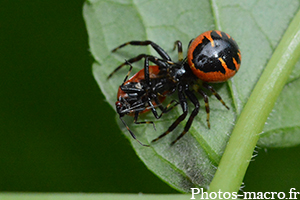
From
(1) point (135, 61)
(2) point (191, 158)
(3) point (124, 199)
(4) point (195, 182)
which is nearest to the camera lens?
(3) point (124, 199)

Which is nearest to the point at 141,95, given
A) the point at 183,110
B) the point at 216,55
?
the point at 183,110

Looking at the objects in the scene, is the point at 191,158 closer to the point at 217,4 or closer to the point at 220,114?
the point at 220,114

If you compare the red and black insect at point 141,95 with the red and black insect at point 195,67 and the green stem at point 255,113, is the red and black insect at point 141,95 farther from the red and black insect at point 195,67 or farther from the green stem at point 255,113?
the green stem at point 255,113

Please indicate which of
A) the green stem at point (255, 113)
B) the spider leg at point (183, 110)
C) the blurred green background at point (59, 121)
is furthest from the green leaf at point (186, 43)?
the blurred green background at point (59, 121)

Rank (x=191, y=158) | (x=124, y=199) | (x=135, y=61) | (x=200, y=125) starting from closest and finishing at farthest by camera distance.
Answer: (x=124, y=199) < (x=191, y=158) < (x=200, y=125) < (x=135, y=61)

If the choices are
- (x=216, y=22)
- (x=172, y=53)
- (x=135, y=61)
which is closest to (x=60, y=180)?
(x=135, y=61)

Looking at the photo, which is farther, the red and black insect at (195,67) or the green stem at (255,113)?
the red and black insect at (195,67)

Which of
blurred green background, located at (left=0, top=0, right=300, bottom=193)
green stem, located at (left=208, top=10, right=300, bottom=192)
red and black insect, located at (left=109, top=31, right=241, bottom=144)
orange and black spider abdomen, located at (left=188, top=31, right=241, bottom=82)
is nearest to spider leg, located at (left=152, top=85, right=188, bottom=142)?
red and black insect, located at (left=109, top=31, right=241, bottom=144)
